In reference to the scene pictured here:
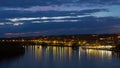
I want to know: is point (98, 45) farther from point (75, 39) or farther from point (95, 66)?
point (95, 66)

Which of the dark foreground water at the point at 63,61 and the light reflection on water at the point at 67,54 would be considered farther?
the light reflection on water at the point at 67,54

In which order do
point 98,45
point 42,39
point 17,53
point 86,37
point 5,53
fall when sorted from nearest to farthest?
point 5,53 → point 17,53 → point 98,45 → point 86,37 → point 42,39

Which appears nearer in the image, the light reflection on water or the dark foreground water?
the dark foreground water

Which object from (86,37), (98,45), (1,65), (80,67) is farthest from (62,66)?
(86,37)

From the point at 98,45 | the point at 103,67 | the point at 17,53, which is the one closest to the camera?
the point at 103,67

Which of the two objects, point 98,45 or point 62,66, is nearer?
point 62,66

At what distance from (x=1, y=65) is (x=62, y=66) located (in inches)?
276

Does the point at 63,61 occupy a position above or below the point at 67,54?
above

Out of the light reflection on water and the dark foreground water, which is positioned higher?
the dark foreground water

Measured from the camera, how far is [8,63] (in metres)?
50.0

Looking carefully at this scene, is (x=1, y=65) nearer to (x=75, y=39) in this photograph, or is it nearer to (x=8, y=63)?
(x=8, y=63)

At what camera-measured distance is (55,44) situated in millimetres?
139000

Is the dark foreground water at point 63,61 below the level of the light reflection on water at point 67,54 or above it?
above

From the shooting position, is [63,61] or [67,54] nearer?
[63,61]
